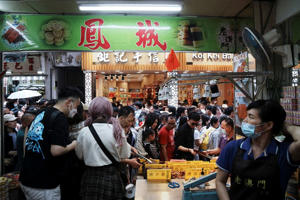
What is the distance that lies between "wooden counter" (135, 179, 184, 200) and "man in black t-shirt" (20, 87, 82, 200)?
946mm

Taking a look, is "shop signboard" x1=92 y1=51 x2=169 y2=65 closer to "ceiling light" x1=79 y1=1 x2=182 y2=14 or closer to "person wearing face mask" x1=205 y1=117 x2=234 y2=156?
"ceiling light" x1=79 y1=1 x2=182 y2=14

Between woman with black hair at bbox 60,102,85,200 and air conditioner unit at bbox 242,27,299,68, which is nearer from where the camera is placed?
air conditioner unit at bbox 242,27,299,68

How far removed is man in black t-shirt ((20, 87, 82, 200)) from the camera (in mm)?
2607

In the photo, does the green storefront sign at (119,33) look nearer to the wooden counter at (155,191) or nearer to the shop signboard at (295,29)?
the shop signboard at (295,29)

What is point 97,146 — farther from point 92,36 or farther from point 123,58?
point 123,58

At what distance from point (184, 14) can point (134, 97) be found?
52.0 feet

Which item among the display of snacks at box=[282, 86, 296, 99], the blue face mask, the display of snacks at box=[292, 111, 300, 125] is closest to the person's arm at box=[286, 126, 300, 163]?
the blue face mask

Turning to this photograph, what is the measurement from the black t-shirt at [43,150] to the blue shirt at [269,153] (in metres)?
1.68

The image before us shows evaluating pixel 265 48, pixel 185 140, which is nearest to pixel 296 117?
pixel 265 48

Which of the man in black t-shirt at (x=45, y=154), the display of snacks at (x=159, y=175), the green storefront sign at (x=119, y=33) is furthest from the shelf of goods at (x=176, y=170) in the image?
the green storefront sign at (x=119, y=33)

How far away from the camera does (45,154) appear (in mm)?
2648

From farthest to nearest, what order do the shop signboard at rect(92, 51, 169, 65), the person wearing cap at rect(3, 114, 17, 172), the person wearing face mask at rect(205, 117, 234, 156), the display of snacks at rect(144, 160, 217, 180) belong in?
the shop signboard at rect(92, 51, 169, 65), the person wearing cap at rect(3, 114, 17, 172), the person wearing face mask at rect(205, 117, 234, 156), the display of snacks at rect(144, 160, 217, 180)

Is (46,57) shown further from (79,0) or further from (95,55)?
(79,0)

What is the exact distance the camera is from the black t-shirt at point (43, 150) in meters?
2.61
